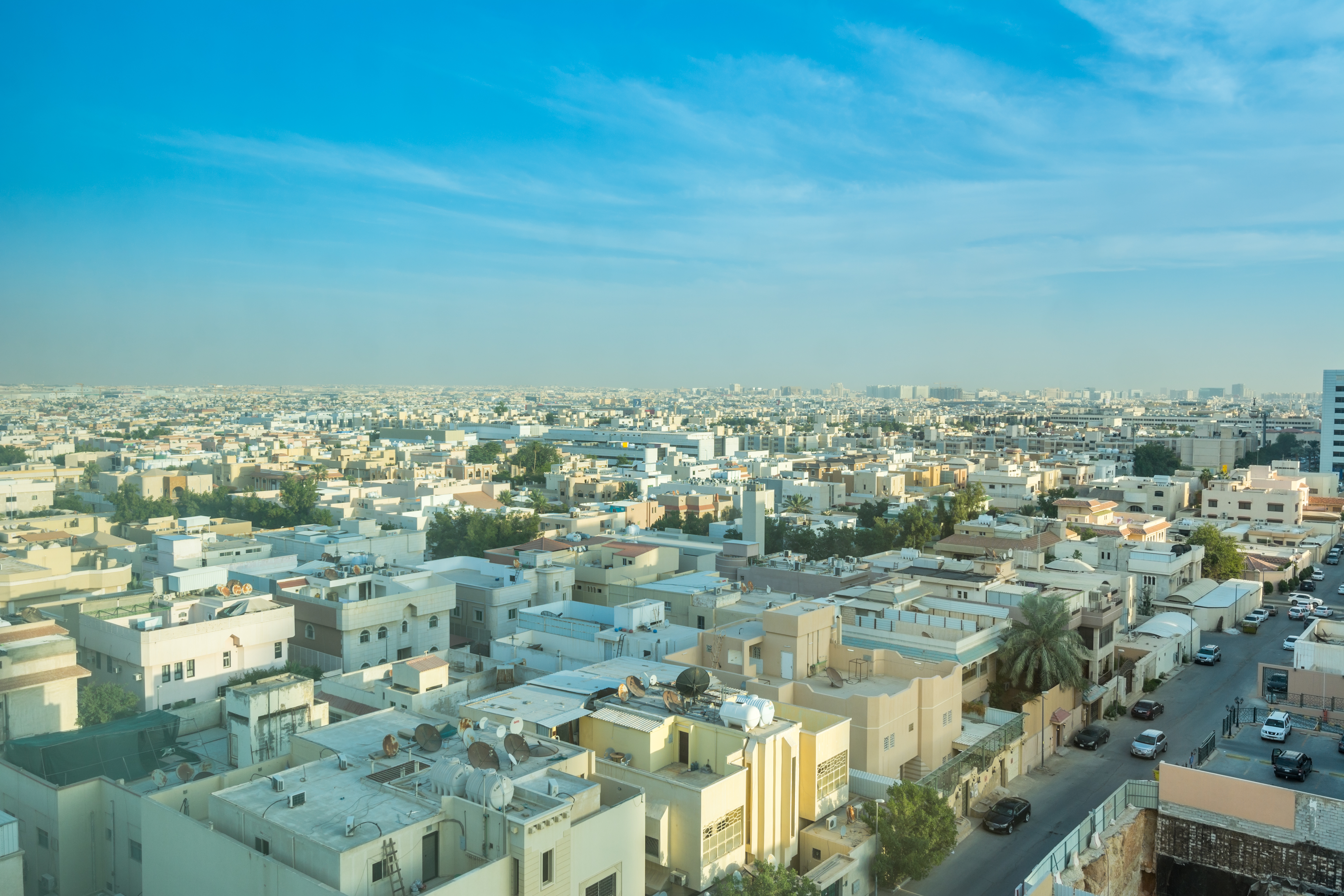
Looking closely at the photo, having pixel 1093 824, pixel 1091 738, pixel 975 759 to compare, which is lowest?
pixel 1091 738

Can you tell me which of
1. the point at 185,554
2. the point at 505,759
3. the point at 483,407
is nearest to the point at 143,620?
the point at 185,554

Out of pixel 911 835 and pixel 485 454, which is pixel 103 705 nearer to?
pixel 911 835

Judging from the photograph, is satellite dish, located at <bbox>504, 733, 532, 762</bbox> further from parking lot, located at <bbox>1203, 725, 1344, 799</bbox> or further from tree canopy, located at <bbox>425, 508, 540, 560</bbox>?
tree canopy, located at <bbox>425, 508, 540, 560</bbox>

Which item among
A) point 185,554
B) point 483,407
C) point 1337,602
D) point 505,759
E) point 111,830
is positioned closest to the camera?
point 505,759

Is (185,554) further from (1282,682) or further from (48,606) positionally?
(1282,682)

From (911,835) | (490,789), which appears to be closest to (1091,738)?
(911,835)

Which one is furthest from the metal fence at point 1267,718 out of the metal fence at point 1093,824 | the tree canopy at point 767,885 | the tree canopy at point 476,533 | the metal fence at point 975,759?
the tree canopy at point 476,533
